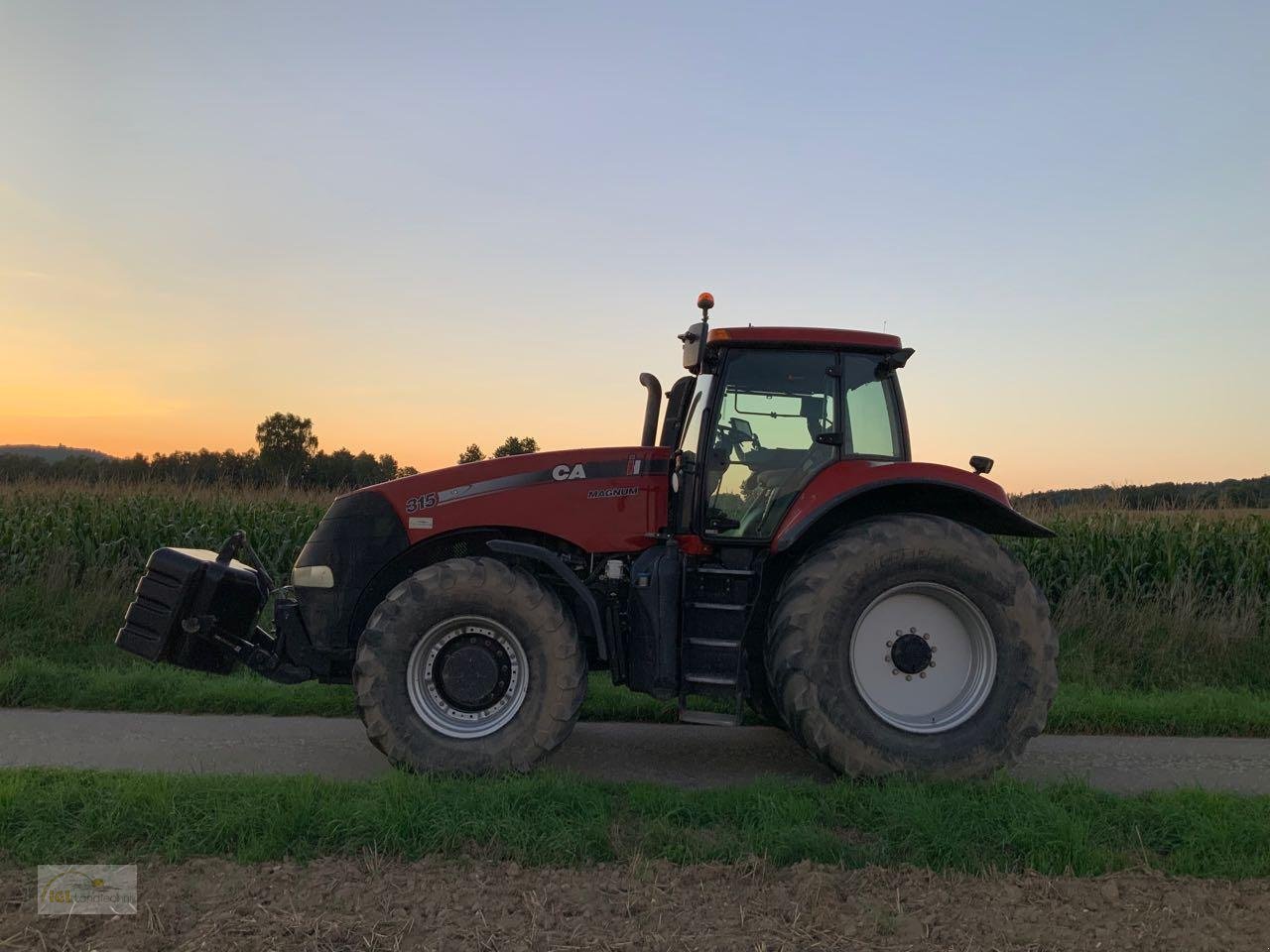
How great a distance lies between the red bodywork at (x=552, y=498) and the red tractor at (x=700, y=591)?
0.01m

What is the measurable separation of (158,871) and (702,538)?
3.04 m

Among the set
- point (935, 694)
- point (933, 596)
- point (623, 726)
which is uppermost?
point (933, 596)

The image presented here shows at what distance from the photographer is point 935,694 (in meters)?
5.63

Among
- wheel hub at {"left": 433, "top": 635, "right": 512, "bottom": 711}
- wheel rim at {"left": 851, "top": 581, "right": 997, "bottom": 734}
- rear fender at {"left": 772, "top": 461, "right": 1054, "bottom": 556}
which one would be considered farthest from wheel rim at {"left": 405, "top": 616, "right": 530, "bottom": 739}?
wheel rim at {"left": 851, "top": 581, "right": 997, "bottom": 734}

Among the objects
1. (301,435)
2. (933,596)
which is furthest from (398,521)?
(301,435)

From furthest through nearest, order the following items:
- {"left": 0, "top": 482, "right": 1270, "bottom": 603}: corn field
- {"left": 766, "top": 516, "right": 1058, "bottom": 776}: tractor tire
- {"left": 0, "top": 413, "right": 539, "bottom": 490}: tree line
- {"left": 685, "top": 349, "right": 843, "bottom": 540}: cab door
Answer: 1. {"left": 0, "top": 413, "right": 539, "bottom": 490}: tree line
2. {"left": 0, "top": 482, "right": 1270, "bottom": 603}: corn field
3. {"left": 685, "top": 349, "right": 843, "bottom": 540}: cab door
4. {"left": 766, "top": 516, "right": 1058, "bottom": 776}: tractor tire

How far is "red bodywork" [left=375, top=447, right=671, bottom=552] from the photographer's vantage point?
18.9ft

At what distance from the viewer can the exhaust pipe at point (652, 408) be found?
6.32 meters

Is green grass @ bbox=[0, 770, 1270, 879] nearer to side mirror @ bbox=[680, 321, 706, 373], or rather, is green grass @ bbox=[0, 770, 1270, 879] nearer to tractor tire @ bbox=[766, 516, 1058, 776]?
tractor tire @ bbox=[766, 516, 1058, 776]

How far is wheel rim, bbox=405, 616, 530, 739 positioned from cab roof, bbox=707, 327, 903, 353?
2025 millimetres

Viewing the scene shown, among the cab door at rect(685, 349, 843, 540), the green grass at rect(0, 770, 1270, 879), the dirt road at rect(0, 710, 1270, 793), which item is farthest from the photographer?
the dirt road at rect(0, 710, 1270, 793)

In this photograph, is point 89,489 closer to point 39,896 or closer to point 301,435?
point 39,896

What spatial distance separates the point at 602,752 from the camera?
638 centimetres

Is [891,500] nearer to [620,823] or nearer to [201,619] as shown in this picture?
[620,823]
